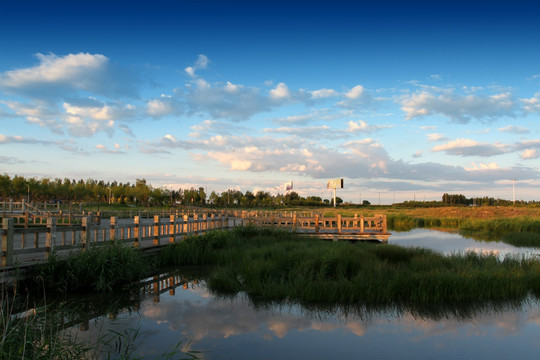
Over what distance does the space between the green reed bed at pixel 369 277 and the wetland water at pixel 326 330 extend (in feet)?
1.63

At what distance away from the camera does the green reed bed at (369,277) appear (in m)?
9.45

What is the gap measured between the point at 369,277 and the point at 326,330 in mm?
2985

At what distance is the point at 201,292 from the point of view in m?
10.8

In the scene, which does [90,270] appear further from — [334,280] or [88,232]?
[334,280]

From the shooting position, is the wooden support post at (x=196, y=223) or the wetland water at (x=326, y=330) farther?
the wooden support post at (x=196, y=223)

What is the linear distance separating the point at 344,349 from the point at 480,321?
3.35m

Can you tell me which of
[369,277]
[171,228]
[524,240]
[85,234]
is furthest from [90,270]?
[524,240]

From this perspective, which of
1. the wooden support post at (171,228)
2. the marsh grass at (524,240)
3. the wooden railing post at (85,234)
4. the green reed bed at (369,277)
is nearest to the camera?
the green reed bed at (369,277)

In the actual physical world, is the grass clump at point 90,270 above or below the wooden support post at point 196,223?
below

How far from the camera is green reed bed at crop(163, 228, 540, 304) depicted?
945cm

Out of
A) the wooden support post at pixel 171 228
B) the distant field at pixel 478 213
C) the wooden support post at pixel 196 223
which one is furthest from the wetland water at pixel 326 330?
the distant field at pixel 478 213

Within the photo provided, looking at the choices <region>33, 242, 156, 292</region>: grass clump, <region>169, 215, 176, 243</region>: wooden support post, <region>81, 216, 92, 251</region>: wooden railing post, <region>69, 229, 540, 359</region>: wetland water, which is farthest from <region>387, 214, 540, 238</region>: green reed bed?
<region>81, 216, 92, 251</region>: wooden railing post

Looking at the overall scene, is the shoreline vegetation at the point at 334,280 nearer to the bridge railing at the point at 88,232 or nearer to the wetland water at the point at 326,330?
the wetland water at the point at 326,330

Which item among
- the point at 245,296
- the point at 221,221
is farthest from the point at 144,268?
the point at 221,221
